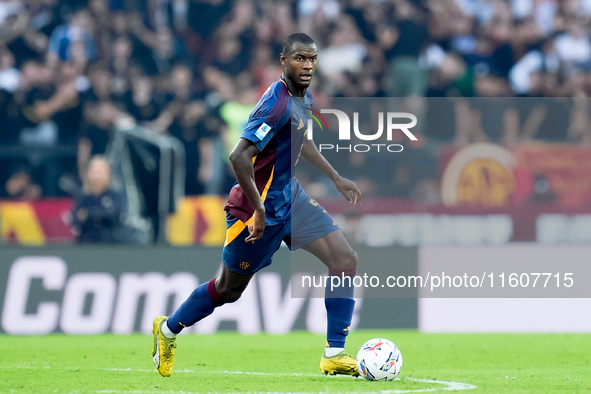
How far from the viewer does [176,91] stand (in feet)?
42.9

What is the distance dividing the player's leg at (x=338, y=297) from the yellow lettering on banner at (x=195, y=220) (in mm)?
5503

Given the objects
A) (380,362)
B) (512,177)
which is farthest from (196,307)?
(512,177)

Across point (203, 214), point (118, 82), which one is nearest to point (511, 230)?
point (203, 214)

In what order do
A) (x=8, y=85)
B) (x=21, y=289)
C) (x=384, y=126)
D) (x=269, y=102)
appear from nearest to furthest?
(x=269, y=102) < (x=21, y=289) < (x=384, y=126) < (x=8, y=85)

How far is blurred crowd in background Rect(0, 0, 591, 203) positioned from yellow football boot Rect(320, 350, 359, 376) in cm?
519

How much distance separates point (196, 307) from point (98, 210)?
524 cm

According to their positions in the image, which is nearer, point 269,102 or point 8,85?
point 269,102

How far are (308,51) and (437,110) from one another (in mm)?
6533

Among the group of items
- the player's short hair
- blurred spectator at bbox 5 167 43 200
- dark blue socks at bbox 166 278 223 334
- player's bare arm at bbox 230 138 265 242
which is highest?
blurred spectator at bbox 5 167 43 200

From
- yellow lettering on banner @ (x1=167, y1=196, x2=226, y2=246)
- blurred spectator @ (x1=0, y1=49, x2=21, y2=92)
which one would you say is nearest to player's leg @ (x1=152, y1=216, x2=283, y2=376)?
yellow lettering on banner @ (x1=167, y1=196, x2=226, y2=246)

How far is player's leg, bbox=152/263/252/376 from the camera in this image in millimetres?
6406

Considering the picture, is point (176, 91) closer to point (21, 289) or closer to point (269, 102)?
point (21, 289)

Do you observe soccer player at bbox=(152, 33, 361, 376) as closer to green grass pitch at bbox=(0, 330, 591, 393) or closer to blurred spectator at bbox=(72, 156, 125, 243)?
green grass pitch at bbox=(0, 330, 591, 393)

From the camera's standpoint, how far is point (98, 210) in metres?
11.5
